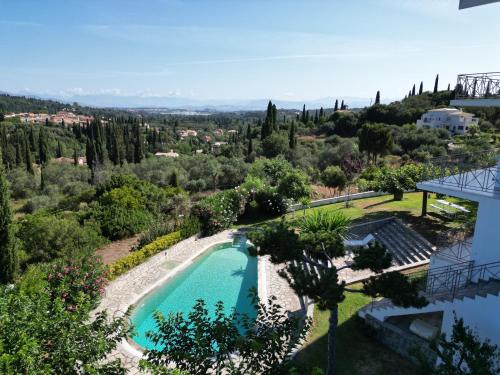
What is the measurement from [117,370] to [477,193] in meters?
8.82

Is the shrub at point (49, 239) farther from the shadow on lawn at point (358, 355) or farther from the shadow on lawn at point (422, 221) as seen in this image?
the shadow on lawn at point (422, 221)

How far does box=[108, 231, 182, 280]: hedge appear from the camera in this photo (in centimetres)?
1404

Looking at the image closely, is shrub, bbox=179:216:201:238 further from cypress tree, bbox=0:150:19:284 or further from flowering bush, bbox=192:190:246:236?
cypress tree, bbox=0:150:19:284

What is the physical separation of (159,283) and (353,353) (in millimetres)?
8341

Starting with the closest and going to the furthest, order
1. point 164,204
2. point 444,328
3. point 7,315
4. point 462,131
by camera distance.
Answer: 1. point 7,315
2. point 444,328
3. point 164,204
4. point 462,131

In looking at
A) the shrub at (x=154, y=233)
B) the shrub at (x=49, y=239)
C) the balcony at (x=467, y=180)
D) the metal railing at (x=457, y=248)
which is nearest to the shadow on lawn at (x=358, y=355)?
the metal railing at (x=457, y=248)

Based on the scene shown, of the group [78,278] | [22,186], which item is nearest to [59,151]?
[22,186]

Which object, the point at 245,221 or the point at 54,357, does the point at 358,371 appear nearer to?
the point at 54,357

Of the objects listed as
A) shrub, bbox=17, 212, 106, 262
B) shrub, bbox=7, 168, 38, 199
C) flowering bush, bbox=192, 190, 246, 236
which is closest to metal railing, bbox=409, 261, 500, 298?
flowering bush, bbox=192, 190, 246, 236

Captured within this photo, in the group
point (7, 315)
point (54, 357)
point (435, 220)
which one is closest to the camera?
point (54, 357)

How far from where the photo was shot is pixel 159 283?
563 inches

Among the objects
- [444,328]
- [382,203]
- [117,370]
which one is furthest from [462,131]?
[117,370]

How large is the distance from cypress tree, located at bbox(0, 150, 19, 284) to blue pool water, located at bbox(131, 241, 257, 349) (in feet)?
18.9

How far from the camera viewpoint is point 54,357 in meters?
5.22
